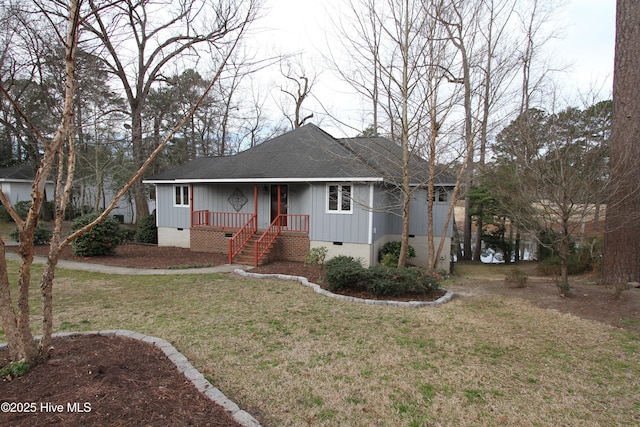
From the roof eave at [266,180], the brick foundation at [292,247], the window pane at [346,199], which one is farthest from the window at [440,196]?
the brick foundation at [292,247]

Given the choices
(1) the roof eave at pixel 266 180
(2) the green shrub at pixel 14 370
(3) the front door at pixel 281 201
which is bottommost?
(2) the green shrub at pixel 14 370

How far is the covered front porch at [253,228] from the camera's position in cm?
1257

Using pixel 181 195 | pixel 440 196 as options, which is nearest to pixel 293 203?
pixel 181 195

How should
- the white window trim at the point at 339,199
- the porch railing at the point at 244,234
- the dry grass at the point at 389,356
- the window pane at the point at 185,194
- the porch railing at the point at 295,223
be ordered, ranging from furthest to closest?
1. the window pane at the point at 185,194
2. the porch railing at the point at 295,223
3. the porch railing at the point at 244,234
4. the white window trim at the point at 339,199
5. the dry grass at the point at 389,356

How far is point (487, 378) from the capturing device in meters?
4.01

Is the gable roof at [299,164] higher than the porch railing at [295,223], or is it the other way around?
the gable roof at [299,164]

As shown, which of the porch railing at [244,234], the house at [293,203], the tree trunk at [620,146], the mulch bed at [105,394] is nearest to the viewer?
the mulch bed at [105,394]

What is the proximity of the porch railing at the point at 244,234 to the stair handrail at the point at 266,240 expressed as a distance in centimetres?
64

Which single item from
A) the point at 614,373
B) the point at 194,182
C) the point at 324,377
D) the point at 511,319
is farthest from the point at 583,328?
the point at 194,182

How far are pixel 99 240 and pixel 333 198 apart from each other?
8.38m

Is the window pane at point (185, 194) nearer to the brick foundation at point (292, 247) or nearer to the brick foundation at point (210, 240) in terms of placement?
the brick foundation at point (210, 240)

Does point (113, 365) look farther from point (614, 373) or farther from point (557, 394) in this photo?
point (614, 373)

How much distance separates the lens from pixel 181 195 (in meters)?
16.1

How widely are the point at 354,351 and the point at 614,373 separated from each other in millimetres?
3067
